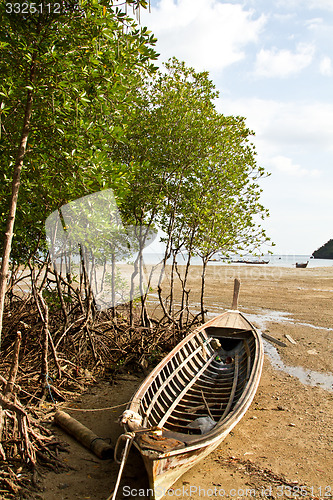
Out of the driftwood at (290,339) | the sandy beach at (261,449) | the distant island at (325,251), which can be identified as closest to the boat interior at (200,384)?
the sandy beach at (261,449)

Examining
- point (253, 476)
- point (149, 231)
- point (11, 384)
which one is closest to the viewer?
point (11, 384)

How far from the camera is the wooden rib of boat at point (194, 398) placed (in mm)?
3676

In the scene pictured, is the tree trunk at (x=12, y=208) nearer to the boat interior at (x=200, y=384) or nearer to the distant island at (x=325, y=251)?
the boat interior at (x=200, y=384)

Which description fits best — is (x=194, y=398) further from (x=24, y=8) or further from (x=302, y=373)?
(x=24, y=8)

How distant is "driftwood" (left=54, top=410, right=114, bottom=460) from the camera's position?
4816 mm

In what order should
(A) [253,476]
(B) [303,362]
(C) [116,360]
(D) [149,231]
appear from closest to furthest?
(A) [253,476]
(C) [116,360]
(B) [303,362]
(D) [149,231]

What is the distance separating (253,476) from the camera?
4.58m

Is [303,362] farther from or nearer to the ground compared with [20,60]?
nearer to the ground

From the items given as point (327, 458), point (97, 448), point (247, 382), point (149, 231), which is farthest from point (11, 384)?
point (149, 231)

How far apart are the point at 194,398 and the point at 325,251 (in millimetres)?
97709

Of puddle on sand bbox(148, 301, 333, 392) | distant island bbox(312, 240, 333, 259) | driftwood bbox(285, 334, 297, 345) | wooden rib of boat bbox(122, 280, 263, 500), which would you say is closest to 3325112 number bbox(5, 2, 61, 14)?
wooden rib of boat bbox(122, 280, 263, 500)

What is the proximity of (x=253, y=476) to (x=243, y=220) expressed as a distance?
21.5ft

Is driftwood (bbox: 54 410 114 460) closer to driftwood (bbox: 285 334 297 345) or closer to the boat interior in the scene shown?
the boat interior

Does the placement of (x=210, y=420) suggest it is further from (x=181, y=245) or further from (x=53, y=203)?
(x=181, y=245)
